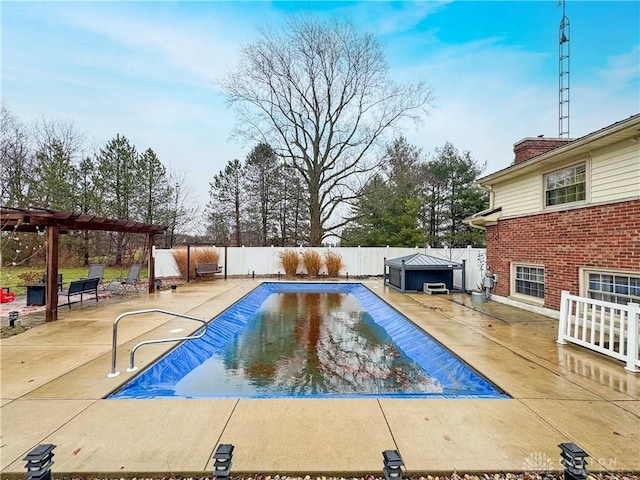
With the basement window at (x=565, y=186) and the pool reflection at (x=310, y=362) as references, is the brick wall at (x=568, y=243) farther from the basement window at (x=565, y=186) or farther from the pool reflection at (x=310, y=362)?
the pool reflection at (x=310, y=362)

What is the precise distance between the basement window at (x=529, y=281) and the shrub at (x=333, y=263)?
8.61 metres

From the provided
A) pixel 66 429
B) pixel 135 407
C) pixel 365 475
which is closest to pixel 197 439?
pixel 135 407

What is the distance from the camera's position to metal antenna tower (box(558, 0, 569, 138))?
873 cm

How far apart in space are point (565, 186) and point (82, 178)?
22.9 m

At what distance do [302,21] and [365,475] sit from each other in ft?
70.0

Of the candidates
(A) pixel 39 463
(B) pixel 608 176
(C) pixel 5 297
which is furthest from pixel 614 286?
(C) pixel 5 297

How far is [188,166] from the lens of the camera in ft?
71.9

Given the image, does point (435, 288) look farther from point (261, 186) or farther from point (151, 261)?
point (261, 186)

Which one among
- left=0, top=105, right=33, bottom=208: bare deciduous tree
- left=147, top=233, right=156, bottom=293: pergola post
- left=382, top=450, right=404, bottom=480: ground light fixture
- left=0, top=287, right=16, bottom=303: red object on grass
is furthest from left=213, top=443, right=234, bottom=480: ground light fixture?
left=0, top=105, right=33, bottom=208: bare deciduous tree

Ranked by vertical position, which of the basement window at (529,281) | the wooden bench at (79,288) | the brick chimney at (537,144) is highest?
the brick chimney at (537,144)

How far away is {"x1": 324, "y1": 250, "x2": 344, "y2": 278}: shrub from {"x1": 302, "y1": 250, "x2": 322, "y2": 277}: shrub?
0.43 metres

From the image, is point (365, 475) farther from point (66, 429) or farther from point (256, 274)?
point (256, 274)

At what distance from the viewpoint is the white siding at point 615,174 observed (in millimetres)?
5102

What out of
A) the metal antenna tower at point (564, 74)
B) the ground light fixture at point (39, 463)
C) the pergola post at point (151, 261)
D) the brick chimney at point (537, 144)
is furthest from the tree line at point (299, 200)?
the ground light fixture at point (39, 463)
